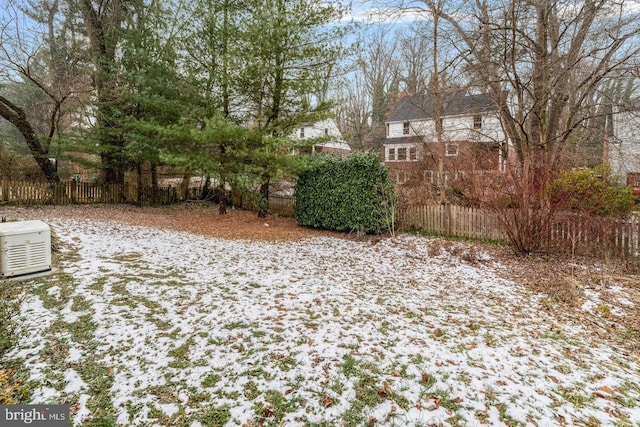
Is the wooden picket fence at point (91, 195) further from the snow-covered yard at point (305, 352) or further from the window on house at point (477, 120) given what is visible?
the window on house at point (477, 120)

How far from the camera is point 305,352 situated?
3.23 meters

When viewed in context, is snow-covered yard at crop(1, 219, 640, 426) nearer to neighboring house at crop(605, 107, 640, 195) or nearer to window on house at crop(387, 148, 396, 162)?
neighboring house at crop(605, 107, 640, 195)

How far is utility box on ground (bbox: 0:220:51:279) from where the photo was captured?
4.42 meters

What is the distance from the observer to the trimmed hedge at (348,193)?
9.34m

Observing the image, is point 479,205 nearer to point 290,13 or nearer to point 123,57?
point 290,13

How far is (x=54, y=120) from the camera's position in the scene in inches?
488

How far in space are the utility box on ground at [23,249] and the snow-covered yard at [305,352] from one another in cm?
24

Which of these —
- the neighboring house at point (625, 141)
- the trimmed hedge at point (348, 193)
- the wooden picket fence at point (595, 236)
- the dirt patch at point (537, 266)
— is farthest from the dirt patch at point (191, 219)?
the neighboring house at point (625, 141)

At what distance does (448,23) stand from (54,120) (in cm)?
1495

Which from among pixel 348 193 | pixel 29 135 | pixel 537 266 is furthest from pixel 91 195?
pixel 537 266

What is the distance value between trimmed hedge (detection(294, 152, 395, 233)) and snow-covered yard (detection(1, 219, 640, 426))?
12.4 ft

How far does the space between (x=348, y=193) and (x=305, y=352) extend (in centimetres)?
686

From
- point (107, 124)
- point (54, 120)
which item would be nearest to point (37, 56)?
point (54, 120)

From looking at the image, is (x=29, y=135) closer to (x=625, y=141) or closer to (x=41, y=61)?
(x=41, y=61)
